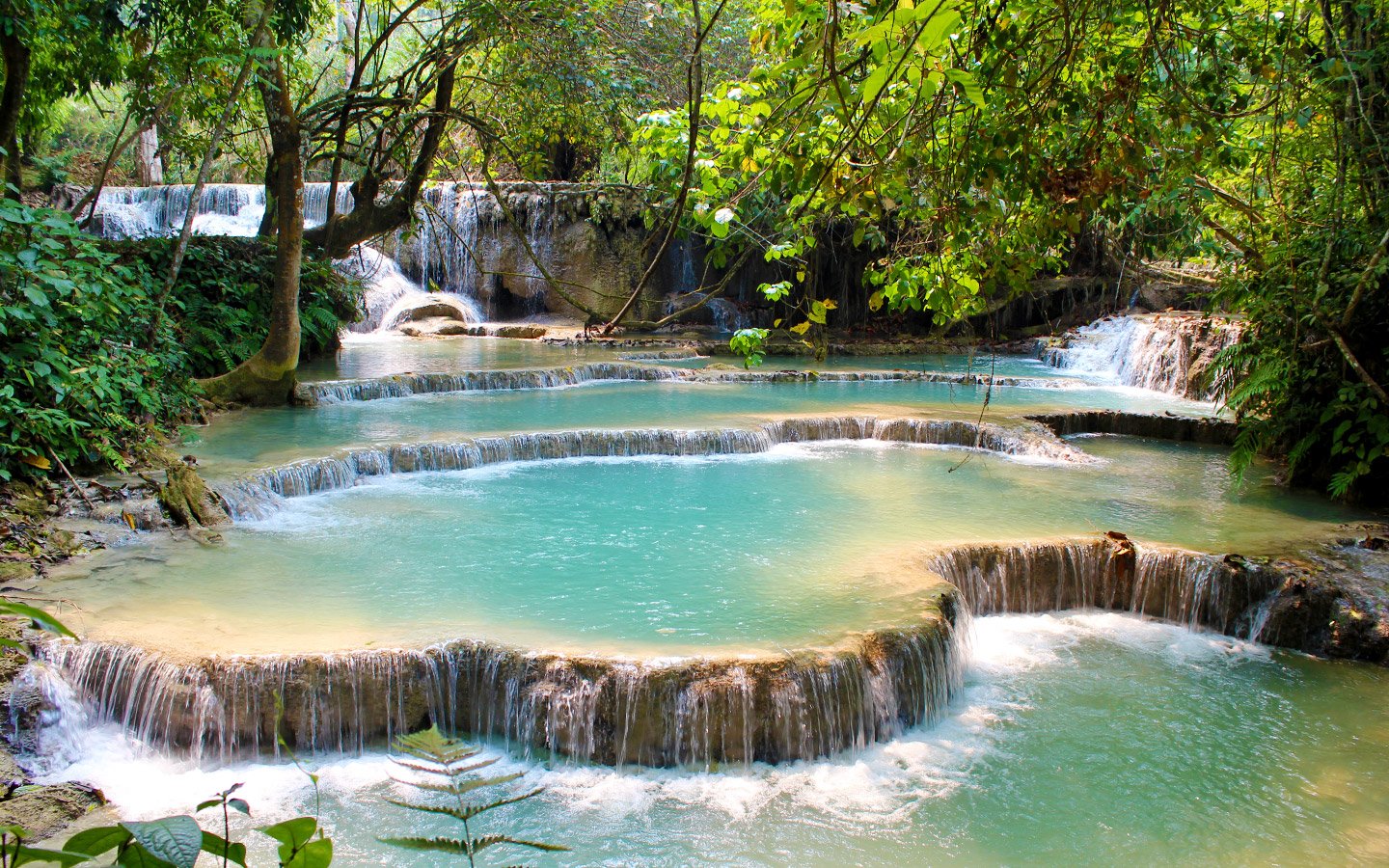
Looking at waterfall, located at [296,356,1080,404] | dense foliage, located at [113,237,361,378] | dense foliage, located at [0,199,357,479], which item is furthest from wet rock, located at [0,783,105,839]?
waterfall, located at [296,356,1080,404]

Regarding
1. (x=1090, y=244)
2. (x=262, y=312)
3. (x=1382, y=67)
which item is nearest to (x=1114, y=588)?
(x=1382, y=67)

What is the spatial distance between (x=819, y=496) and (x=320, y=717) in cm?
460

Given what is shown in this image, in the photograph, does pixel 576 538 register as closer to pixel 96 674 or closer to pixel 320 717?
pixel 320 717

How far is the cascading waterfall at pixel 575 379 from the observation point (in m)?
11.9

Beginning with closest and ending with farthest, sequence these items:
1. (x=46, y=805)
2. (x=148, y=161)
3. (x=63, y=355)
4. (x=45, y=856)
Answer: (x=45, y=856), (x=46, y=805), (x=63, y=355), (x=148, y=161)

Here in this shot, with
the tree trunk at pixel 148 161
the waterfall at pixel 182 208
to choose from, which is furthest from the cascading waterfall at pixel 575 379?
the tree trunk at pixel 148 161

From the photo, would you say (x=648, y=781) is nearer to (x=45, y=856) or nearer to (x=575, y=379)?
(x=45, y=856)

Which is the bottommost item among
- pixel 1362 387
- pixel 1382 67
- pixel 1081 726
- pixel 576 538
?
pixel 1081 726

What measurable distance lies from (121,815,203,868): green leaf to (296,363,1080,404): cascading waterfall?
10.6m

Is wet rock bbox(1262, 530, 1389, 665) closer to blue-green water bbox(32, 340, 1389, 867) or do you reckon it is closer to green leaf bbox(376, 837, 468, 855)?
blue-green water bbox(32, 340, 1389, 867)

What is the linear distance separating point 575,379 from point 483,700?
9326 millimetres

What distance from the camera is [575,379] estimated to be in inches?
546

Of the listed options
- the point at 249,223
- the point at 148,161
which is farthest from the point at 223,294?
the point at 148,161

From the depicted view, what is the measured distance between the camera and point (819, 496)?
820cm
